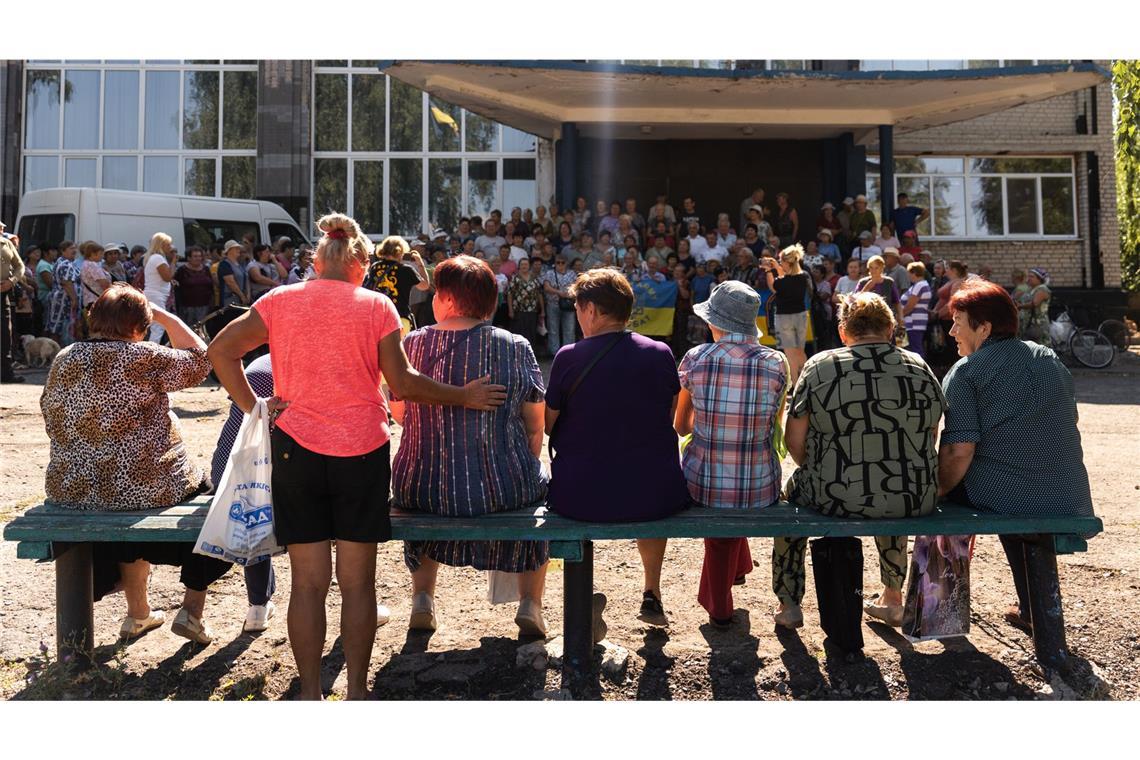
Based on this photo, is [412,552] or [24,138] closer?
[412,552]

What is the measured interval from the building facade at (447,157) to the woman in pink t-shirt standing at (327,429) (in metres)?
18.7

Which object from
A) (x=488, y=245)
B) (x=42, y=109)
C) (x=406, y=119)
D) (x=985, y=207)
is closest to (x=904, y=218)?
(x=985, y=207)

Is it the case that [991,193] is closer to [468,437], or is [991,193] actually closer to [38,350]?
[38,350]

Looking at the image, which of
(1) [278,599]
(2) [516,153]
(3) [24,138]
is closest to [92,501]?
(1) [278,599]

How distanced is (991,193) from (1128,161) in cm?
701

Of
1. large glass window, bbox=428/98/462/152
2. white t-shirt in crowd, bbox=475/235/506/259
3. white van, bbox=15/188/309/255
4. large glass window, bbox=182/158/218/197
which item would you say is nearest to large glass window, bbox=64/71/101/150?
large glass window, bbox=182/158/218/197

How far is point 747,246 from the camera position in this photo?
60.3 ft

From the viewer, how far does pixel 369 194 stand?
85.1ft

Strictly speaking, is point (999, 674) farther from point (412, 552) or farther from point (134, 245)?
point (134, 245)

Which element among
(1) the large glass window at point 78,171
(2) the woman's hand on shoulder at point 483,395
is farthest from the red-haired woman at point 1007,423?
(1) the large glass window at point 78,171

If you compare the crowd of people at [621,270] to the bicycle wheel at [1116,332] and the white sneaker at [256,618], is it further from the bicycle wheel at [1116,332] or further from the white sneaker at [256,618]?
the white sneaker at [256,618]

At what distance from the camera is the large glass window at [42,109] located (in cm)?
2669

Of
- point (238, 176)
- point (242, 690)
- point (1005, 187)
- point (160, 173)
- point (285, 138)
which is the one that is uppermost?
point (285, 138)
